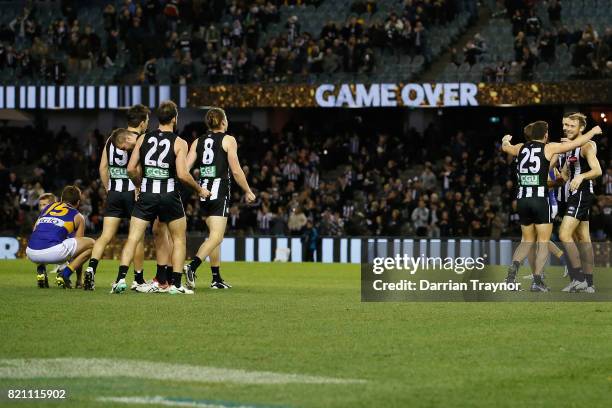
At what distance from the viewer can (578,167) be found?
15.6m

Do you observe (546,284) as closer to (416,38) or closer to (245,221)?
(245,221)

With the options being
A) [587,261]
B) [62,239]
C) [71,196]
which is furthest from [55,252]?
[587,261]

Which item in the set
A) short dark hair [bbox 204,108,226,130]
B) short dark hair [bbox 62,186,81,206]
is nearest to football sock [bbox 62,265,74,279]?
short dark hair [bbox 62,186,81,206]

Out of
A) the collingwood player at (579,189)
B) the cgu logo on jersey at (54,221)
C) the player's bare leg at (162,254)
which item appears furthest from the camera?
the cgu logo on jersey at (54,221)

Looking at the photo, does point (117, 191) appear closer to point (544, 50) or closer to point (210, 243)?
point (210, 243)

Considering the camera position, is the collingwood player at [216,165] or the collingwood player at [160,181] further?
the collingwood player at [216,165]

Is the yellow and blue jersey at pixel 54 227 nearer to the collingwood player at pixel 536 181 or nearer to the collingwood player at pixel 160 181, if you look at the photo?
the collingwood player at pixel 160 181

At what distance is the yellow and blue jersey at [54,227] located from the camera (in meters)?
15.0

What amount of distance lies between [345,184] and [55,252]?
19.8 m

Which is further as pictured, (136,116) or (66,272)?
(66,272)

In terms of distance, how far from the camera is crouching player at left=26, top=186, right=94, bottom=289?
49.1 ft

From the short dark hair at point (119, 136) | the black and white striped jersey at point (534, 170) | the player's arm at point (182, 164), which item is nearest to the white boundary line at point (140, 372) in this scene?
the player's arm at point (182, 164)

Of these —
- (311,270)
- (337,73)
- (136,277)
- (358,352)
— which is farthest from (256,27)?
(358,352)

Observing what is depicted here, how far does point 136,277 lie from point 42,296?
53.8 inches
